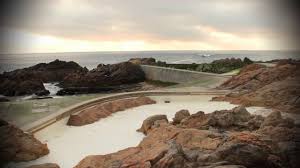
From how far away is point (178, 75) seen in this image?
29.0 meters

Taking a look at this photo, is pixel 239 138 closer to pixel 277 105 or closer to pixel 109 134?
pixel 109 134

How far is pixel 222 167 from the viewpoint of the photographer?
20.2 ft

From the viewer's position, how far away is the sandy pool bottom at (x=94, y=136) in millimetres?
9352

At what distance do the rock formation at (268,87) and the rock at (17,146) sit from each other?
763 cm

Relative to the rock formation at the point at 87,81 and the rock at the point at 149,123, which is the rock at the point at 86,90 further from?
the rock at the point at 149,123

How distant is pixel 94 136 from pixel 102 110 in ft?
11.5

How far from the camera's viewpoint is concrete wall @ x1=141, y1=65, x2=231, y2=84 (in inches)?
966

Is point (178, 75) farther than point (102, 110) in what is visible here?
Yes

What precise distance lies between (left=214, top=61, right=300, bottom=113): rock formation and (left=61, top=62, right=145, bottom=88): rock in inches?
537

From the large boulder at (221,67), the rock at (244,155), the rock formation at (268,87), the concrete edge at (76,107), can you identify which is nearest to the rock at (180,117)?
the rock formation at (268,87)

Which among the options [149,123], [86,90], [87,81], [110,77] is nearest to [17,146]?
[149,123]

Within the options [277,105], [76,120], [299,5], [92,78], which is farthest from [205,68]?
[299,5]

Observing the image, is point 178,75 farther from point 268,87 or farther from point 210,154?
point 210,154

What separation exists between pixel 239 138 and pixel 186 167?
1244 mm
